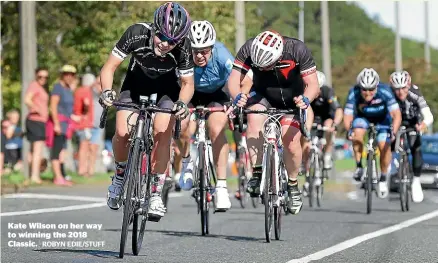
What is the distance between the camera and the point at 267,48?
12539mm

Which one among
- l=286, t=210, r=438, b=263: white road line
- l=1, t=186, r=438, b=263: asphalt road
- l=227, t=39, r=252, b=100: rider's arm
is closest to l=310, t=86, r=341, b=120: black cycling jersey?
l=1, t=186, r=438, b=263: asphalt road

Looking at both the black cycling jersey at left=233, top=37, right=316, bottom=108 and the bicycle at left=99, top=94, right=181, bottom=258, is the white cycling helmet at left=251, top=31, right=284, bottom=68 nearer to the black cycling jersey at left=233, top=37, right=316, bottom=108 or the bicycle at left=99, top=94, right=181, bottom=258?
the black cycling jersey at left=233, top=37, right=316, bottom=108

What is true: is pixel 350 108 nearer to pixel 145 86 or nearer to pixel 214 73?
pixel 214 73

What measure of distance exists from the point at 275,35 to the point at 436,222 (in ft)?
14.7

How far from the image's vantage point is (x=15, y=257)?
36.0 ft

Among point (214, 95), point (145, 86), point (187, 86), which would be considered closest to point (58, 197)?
point (214, 95)

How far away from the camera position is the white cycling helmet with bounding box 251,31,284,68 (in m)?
12.5

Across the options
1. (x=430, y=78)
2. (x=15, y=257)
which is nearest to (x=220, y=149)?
(x=15, y=257)

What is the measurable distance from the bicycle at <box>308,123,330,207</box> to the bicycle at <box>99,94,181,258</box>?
896 cm

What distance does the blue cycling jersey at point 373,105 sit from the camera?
18391mm

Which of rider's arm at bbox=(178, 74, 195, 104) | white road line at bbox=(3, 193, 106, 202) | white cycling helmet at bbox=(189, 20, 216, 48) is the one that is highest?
white cycling helmet at bbox=(189, 20, 216, 48)

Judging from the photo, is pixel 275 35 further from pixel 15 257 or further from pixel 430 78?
pixel 430 78

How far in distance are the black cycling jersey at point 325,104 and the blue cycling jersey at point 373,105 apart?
1.75 m

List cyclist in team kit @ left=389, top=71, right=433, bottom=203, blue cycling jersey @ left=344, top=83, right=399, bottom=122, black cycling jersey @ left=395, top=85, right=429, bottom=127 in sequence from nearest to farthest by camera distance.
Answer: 1. blue cycling jersey @ left=344, top=83, right=399, bottom=122
2. cyclist in team kit @ left=389, top=71, right=433, bottom=203
3. black cycling jersey @ left=395, top=85, right=429, bottom=127
